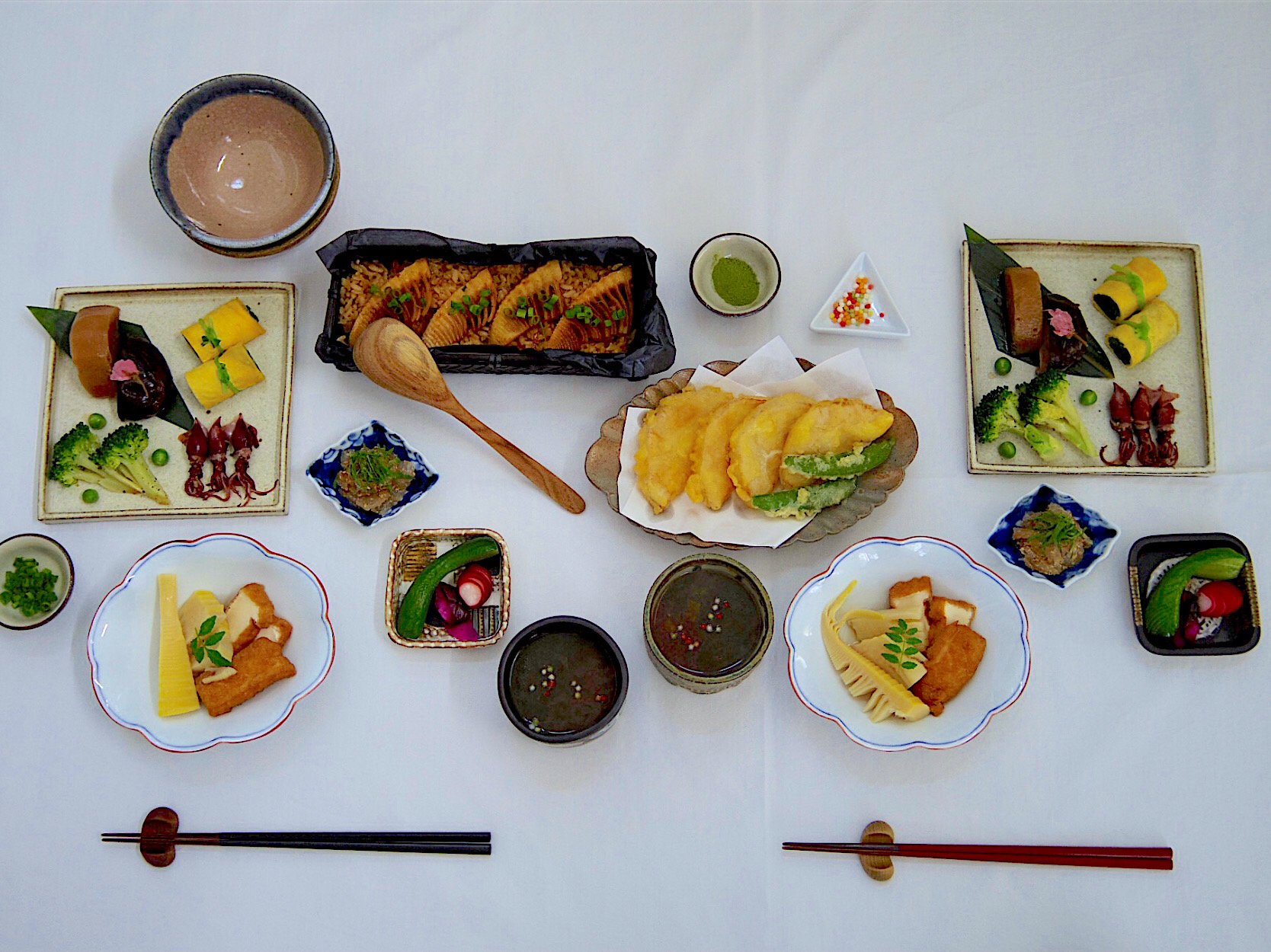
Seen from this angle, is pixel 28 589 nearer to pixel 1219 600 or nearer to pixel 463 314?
pixel 463 314

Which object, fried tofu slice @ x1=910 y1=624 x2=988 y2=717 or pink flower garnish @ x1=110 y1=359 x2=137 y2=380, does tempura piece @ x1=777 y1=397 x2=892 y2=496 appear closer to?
fried tofu slice @ x1=910 y1=624 x2=988 y2=717

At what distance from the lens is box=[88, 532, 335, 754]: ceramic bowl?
2.41 m

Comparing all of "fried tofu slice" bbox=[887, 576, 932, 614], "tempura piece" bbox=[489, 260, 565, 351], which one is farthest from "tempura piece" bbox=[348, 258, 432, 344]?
"fried tofu slice" bbox=[887, 576, 932, 614]

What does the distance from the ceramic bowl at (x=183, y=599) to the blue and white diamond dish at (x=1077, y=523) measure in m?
1.95

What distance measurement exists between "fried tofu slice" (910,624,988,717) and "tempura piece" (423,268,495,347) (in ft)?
5.23

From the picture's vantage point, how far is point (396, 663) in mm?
2580

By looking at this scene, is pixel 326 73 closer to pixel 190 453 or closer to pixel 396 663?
pixel 190 453

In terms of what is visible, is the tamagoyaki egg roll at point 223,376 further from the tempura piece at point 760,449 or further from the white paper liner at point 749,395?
the tempura piece at point 760,449

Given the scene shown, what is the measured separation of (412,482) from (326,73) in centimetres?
145

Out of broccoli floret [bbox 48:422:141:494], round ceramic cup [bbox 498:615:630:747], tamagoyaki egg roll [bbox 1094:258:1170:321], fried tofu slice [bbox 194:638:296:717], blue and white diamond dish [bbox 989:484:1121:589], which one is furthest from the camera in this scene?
tamagoyaki egg roll [bbox 1094:258:1170:321]

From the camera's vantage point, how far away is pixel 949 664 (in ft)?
7.77

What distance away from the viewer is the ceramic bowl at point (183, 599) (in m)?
2.41

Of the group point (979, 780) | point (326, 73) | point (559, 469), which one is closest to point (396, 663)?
point (559, 469)

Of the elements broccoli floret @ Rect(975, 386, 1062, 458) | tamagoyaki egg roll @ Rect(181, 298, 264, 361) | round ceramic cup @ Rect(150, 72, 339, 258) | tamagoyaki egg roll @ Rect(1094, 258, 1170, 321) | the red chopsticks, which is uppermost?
round ceramic cup @ Rect(150, 72, 339, 258)
